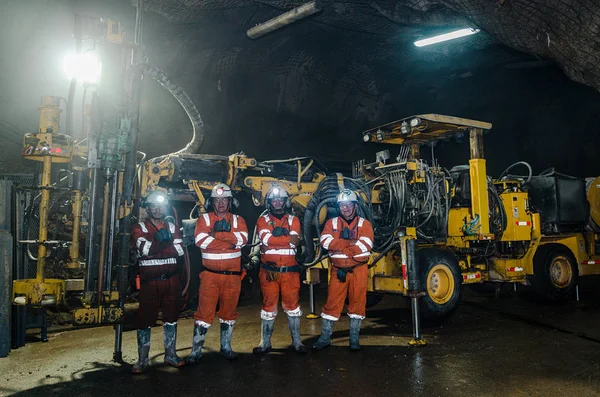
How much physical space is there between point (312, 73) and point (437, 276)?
8.82 m

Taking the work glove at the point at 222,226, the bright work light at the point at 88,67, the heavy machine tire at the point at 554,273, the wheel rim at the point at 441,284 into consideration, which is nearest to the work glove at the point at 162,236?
the work glove at the point at 222,226

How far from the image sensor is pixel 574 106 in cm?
1483

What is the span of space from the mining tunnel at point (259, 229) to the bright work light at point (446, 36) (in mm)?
60

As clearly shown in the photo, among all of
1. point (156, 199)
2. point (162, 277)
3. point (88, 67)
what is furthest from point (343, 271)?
point (88, 67)

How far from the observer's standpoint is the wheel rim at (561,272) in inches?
338

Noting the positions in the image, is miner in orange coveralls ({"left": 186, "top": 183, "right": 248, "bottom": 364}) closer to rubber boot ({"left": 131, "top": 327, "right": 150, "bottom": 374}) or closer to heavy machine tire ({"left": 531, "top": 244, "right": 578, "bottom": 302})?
rubber boot ({"left": 131, "top": 327, "right": 150, "bottom": 374})

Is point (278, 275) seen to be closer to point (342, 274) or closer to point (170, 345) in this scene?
point (342, 274)

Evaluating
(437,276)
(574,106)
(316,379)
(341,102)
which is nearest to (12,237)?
(316,379)

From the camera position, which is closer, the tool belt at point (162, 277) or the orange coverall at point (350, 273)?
the tool belt at point (162, 277)

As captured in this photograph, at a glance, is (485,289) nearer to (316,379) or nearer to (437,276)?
(437,276)

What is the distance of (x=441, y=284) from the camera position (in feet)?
22.5

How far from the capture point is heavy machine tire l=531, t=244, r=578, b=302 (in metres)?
8.34

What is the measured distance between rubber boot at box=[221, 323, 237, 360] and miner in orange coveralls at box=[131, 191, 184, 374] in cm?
51

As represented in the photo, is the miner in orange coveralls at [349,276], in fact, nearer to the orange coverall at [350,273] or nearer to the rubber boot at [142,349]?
the orange coverall at [350,273]
